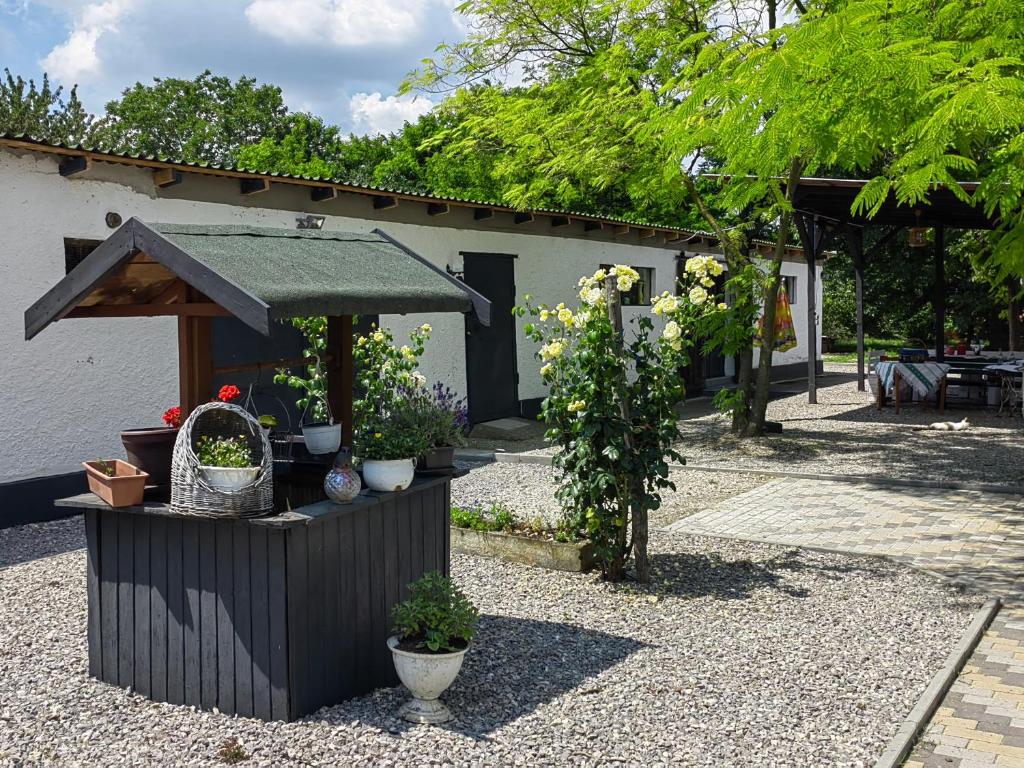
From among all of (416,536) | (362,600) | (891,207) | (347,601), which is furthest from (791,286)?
(347,601)

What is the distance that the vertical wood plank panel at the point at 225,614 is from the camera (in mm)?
4430

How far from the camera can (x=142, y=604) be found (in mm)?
4711

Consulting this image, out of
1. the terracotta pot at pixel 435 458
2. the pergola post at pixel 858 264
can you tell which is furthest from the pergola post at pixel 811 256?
the terracotta pot at pixel 435 458

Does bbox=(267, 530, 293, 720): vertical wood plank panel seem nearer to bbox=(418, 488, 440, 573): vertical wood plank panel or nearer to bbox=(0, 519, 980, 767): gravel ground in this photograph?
bbox=(0, 519, 980, 767): gravel ground

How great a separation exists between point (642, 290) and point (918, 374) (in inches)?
203

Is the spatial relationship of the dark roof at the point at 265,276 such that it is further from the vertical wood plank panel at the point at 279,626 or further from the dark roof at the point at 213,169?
the dark roof at the point at 213,169

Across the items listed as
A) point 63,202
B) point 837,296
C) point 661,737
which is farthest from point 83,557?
point 837,296

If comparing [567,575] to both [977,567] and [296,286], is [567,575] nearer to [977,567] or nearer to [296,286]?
[977,567]

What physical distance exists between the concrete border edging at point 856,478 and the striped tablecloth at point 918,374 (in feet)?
20.4

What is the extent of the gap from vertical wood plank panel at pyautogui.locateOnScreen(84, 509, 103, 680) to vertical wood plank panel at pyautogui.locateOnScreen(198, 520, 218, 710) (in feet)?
2.21

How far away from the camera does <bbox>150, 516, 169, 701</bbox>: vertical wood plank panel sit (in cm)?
461

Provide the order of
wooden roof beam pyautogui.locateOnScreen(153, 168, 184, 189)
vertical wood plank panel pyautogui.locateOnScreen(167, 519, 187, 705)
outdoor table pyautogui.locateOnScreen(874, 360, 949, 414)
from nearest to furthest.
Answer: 1. vertical wood plank panel pyautogui.locateOnScreen(167, 519, 187, 705)
2. wooden roof beam pyautogui.locateOnScreen(153, 168, 184, 189)
3. outdoor table pyautogui.locateOnScreen(874, 360, 949, 414)

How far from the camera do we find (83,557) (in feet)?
24.5


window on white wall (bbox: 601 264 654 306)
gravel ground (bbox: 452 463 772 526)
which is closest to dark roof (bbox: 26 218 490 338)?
gravel ground (bbox: 452 463 772 526)
